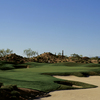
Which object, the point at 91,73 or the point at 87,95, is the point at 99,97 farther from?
the point at 91,73

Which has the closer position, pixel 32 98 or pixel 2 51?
pixel 32 98

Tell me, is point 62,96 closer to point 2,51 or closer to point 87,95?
point 87,95

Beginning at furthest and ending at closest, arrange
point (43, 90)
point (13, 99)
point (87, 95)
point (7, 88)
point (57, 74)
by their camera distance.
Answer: point (57, 74), point (43, 90), point (87, 95), point (7, 88), point (13, 99)

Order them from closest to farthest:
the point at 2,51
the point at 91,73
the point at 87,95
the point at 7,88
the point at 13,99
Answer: the point at 13,99 → the point at 7,88 → the point at 87,95 → the point at 91,73 → the point at 2,51

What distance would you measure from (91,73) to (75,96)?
16936 mm

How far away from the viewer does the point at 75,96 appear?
1360 cm

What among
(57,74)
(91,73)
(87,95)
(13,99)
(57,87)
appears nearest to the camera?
(13,99)

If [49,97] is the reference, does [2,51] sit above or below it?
above

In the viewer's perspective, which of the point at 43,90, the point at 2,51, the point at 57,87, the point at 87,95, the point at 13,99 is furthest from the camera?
the point at 2,51

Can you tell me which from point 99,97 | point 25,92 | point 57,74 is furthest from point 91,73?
point 25,92

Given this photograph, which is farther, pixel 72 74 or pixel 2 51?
pixel 2 51

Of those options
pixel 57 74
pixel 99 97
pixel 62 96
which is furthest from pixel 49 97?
pixel 57 74

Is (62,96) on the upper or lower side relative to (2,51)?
lower

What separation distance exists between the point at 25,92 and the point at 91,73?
1850 centimetres
